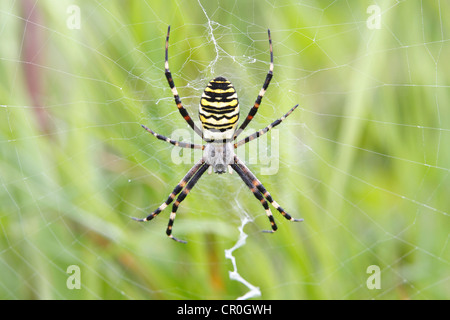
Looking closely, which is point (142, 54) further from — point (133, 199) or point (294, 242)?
point (294, 242)

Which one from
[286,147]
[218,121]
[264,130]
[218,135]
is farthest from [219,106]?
[286,147]

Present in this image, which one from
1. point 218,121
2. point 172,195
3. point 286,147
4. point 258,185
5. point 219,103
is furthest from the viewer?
point 258,185

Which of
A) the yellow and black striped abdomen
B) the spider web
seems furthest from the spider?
the spider web

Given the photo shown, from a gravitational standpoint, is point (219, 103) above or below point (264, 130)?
above

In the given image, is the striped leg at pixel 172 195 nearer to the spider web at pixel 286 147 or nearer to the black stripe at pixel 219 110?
the spider web at pixel 286 147

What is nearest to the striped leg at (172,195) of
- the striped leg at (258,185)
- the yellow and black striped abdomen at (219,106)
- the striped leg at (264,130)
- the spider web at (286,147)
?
the spider web at (286,147)

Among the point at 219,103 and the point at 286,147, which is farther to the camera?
the point at 286,147

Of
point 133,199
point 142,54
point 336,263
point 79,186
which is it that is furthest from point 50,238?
point 336,263

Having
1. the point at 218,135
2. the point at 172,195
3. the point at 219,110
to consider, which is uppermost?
the point at 219,110

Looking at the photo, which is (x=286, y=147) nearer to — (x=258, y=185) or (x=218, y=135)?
(x=218, y=135)
